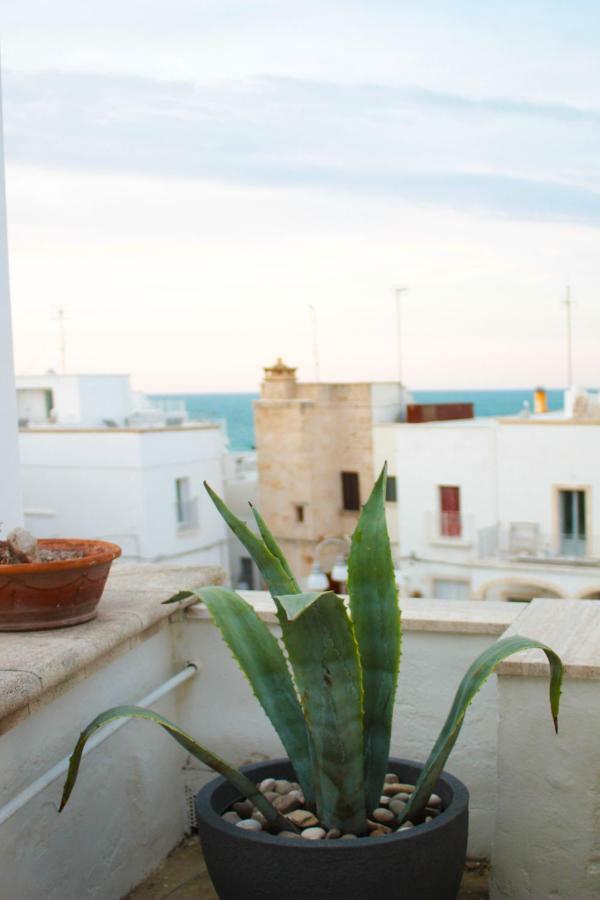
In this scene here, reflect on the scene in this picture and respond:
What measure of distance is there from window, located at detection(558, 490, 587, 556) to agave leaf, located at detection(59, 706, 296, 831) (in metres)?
16.5

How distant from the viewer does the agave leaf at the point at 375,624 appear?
75.7 inches

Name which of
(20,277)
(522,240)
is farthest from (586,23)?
(522,240)

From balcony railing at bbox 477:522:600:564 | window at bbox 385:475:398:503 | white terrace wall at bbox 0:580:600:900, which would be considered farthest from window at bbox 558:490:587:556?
white terrace wall at bbox 0:580:600:900

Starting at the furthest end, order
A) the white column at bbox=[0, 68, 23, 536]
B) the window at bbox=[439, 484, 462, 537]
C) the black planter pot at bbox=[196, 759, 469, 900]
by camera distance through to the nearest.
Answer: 1. the window at bbox=[439, 484, 462, 537]
2. the white column at bbox=[0, 68, 23, 536]
3. the black planter pot at bbox=[196, 759, 469, 900]

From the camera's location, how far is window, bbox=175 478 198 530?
66.4 ft

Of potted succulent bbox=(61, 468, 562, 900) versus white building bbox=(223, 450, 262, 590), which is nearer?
potted succulent bbox=(61, 468, 562, 900)

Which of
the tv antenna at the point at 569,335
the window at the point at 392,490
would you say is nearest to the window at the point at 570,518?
the window at the point at 392,490

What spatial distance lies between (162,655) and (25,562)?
0.50 meters

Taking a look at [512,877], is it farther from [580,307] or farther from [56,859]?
[580,307]

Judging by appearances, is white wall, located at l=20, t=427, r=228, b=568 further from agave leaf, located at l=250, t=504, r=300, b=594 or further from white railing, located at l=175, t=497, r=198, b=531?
agave leaf, located at l=250, t=504, r=300, b=594

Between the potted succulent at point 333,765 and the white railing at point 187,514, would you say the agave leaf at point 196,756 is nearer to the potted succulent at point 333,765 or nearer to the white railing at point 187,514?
the potted succulent at point 333,765

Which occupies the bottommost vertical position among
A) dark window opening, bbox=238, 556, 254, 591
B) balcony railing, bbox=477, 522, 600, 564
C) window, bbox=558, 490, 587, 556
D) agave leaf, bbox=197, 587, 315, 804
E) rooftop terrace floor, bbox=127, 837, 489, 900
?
dark window opening, bbox=238, 556, 254, 591

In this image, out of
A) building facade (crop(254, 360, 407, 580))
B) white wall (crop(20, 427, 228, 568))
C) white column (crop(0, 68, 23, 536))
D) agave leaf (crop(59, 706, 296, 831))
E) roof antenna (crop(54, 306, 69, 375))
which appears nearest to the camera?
agave leaf (crop(59, 706, 296, 831))

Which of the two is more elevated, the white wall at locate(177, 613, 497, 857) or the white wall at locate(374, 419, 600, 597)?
the white wall at locate(177, 613, 497, 857)
